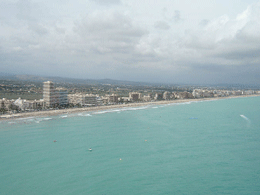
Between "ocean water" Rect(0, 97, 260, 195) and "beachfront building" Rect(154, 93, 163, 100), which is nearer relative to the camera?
"ocean water" Rect(0, 97, 260, 195)

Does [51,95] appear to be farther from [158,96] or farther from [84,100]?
[158,96]

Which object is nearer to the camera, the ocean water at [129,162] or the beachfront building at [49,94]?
the ocean water at [129,162]

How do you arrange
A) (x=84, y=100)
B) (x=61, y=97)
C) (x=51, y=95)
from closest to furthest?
(x=51, y=95) → (x=61, y=97) → (x=84, y=100)

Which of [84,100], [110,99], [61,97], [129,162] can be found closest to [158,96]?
[110,99]

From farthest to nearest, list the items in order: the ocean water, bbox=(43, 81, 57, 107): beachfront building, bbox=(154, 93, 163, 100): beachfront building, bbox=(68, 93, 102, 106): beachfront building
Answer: bbox=(154, 93, 163, 100): beachfront building < bbox=(68, 93, 102, 106): beachfront building < bbox=(43, 81, 57, 107): beachfront building < the ocean water

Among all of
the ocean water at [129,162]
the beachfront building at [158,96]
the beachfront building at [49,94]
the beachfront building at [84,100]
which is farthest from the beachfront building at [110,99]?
the ocean water at [129,162]

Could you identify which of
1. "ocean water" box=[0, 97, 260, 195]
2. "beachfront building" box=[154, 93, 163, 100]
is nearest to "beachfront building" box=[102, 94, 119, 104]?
"beachfront building" box=[154, 93, 163, 100]

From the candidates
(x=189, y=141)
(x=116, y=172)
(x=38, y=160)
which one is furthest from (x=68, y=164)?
(x=189, y=141)

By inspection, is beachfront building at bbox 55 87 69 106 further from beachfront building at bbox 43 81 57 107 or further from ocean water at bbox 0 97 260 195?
ocean water at bbox 0 97 260 195

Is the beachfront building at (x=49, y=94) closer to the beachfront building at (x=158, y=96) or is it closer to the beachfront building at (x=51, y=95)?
the beachfront building at (x=51, y=95)
